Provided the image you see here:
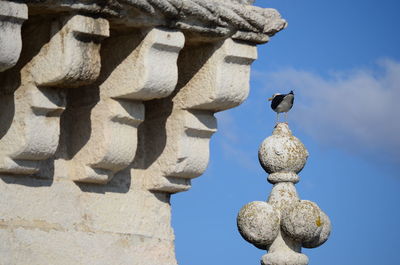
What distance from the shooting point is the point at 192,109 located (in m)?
9.61

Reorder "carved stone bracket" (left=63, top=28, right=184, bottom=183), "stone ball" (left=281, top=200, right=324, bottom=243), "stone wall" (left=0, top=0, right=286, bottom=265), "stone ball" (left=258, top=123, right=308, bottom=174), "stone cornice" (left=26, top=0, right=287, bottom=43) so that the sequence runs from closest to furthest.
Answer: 1. "stone cornice" (left=26, top=0, right=287, bottom=43)
2. "stone wall" (left=0, top=0, right=286, bottom=265)
3. "carved stone bracket" (left=63, top=28, right=184, bottom=183)
4. "stone ball" (left=281, top=200, right=324, bottom=243)
5. "stone ball" (left=258, top=123, right=308, bottom=174)

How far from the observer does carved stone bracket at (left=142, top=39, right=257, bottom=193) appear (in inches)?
371

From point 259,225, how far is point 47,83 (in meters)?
2.73

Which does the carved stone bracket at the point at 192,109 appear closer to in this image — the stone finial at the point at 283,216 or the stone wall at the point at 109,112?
the stone wall at the point at 109,112

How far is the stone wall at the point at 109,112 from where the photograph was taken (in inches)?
339

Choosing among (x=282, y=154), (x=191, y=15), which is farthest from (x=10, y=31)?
(x=282, y=154)

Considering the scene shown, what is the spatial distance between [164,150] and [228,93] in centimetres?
61

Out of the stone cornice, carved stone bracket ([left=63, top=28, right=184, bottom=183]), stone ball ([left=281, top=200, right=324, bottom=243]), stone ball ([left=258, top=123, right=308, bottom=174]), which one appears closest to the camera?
the stone cornice

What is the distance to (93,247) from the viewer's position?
368 inches

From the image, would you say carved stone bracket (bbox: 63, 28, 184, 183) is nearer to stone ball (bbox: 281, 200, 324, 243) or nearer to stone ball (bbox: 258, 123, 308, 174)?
stone ball (bbox: 281, 200, 324, 243)

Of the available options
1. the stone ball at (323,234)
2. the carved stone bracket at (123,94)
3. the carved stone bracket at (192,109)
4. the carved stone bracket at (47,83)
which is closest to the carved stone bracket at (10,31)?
the carved stone bracket at (47,83)

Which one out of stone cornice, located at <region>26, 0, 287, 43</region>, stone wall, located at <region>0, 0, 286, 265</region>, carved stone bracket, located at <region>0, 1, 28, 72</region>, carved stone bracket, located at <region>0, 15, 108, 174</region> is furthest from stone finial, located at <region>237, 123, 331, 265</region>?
carved stone bracket, located at <region>0, 1, 28, 72</region>

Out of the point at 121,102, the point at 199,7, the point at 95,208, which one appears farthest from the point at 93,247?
the point at 199,7

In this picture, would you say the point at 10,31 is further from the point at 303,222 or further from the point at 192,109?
the point at 303,222
